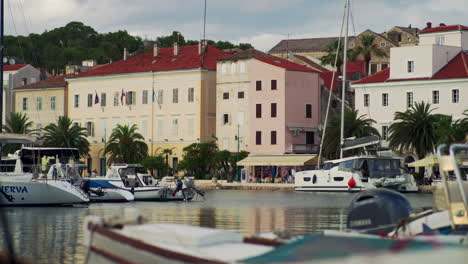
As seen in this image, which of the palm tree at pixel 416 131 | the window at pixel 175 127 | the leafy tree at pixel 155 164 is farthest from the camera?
the window at pixel 175 127

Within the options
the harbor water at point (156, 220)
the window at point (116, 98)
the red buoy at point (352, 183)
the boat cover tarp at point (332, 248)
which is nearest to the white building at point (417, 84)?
the red buoy at point (352, 183)

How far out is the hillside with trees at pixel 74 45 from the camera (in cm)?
16750

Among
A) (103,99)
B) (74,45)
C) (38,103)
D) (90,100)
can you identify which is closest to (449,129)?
(103,99)

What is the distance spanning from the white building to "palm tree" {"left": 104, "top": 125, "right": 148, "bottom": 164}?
22.0 m

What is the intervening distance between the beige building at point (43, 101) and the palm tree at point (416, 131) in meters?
47.9

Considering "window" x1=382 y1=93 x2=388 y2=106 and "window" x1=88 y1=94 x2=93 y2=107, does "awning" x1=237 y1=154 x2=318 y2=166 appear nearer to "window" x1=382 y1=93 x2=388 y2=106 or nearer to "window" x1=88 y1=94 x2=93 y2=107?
"window" x1=382 y1=93 x2=388 y2=106

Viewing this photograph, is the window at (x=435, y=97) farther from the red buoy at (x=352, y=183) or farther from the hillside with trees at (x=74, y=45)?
the hillside with trees at (x=74, y=45)

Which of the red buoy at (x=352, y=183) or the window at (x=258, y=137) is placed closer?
the red buoy at (x=352, y=183)

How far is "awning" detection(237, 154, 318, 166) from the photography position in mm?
92188

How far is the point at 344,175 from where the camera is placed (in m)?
66.5

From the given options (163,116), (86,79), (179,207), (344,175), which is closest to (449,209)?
(179,207)

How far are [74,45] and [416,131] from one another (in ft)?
344

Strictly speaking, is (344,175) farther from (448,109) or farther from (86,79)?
(86,79)

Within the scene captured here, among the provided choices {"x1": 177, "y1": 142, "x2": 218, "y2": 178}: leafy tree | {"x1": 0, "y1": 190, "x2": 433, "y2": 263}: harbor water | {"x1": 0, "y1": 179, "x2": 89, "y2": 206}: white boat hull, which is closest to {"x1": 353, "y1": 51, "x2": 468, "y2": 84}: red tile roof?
{"x1": 177, "y1": 142, "x2": 218, "y2": 178}: leafy tree
